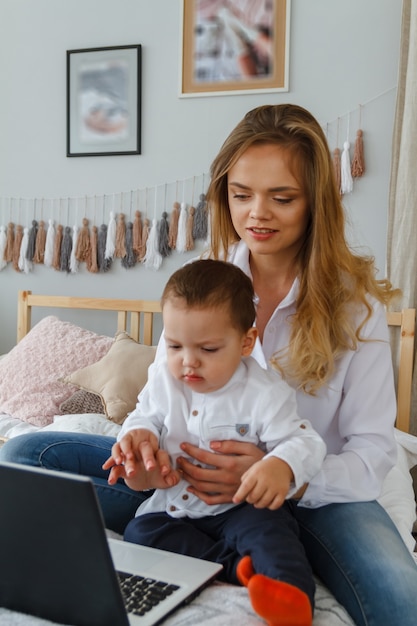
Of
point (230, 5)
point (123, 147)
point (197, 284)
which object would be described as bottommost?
point (197, 284)

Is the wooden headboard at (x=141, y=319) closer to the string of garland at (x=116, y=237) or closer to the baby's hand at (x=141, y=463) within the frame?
the string of garland at (x=116, y=237)

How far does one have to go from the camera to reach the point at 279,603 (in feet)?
2.88

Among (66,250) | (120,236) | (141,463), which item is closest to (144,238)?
(120,236)

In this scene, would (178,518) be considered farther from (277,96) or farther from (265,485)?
Result: (277,96)

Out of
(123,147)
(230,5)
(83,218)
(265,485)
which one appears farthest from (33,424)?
(230,5)

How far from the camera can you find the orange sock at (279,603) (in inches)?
34.4

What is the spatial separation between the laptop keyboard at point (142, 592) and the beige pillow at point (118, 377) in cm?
121

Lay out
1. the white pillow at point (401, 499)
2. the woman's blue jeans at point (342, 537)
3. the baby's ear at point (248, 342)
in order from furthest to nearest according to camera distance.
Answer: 1. the white pillow at point (401, 499)
2. the baby's ear at point (248, 342)
3. the woman's blue jeans at point (342, 537)

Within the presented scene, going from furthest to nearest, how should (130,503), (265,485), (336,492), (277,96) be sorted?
(277,96), (130,503), (336,492), (265,485)

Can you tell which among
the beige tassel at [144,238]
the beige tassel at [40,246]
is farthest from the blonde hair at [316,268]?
the beige tassel at [40,246]

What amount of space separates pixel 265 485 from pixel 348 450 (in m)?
0.37

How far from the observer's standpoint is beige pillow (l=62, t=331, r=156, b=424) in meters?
2.20

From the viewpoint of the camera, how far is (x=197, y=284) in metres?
1.13

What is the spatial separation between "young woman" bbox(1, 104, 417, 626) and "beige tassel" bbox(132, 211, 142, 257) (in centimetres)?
136
